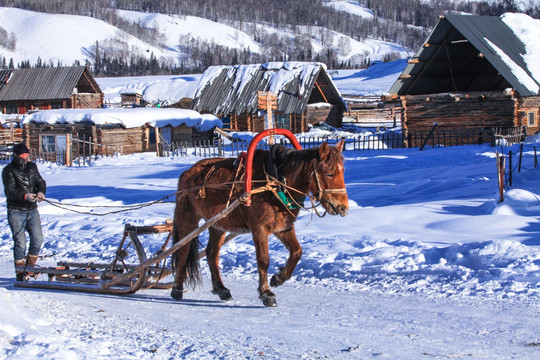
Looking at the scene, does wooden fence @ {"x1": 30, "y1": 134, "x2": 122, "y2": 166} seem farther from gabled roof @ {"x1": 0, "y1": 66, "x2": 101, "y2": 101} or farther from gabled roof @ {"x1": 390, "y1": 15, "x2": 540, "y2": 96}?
gabled roof @ {"x1": 0, "y1": 66, "x2": 101, "y2": 101}

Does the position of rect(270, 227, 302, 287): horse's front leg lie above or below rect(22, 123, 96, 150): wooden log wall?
below

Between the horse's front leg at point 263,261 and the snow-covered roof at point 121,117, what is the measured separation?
28490 mm

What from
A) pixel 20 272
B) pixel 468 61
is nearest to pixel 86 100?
pixel 468 61

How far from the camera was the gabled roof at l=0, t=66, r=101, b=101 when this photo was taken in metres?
55.8

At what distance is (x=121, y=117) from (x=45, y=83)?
85.1 feet

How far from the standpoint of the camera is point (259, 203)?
6.43 metres

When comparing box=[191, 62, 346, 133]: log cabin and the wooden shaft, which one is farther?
box=[191, 62, 346, 133]: log cabin

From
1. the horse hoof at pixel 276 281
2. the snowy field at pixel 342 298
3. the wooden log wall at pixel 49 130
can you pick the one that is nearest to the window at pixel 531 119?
the snowy field at pixel 342 298

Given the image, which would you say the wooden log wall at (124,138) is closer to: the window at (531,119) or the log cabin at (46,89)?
the window at (531,119)

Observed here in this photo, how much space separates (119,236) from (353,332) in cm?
678

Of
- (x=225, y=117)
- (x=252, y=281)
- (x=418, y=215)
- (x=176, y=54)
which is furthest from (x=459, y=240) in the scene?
(x=176, y=54)

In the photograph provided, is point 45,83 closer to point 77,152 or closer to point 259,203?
point 77,152

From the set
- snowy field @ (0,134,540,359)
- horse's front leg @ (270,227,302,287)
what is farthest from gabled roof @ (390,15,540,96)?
horse's front leg @ (270,227,302,287)

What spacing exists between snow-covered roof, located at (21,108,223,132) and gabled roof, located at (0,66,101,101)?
21180 millimetres
